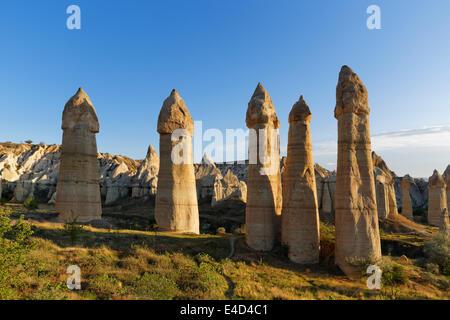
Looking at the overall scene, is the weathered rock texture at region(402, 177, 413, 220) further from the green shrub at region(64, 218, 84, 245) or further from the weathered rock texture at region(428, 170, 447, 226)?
the green shrub at region(64, 218, 84, 245)

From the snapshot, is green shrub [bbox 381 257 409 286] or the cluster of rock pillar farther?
the cluster of rock pillar

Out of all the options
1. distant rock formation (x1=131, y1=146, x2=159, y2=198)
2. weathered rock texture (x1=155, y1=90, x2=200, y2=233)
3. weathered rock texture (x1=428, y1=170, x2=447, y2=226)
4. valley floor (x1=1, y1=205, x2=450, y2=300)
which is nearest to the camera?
valley floor (x1=1, y1=205, x2=450, y2=300)

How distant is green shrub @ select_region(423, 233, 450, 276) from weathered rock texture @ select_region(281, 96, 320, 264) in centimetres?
756

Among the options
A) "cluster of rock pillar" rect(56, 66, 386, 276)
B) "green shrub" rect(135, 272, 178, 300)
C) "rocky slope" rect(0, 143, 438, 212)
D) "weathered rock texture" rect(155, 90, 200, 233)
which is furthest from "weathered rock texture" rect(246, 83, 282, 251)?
"rocky slope" rect(0, 143, 438, 212)

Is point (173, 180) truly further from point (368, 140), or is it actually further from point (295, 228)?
point (368, 140)

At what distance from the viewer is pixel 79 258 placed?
1269cm

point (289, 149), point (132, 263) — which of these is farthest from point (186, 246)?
point (289, 149)

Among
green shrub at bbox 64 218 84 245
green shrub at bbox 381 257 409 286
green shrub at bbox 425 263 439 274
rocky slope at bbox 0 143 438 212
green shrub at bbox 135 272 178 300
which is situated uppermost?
rocky slope at bbox 0 143 438 212

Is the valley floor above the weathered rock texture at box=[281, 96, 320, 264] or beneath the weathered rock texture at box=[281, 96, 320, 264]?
beneath

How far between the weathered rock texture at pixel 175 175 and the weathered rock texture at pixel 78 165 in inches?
165

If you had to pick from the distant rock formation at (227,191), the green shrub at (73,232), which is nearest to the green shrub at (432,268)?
the green shrub at (73,232)

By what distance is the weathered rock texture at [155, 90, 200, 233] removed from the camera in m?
18.5

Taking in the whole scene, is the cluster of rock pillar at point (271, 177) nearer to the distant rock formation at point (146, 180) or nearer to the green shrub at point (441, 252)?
the green shrub at point (441, 252)

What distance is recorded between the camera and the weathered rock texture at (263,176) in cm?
1599
